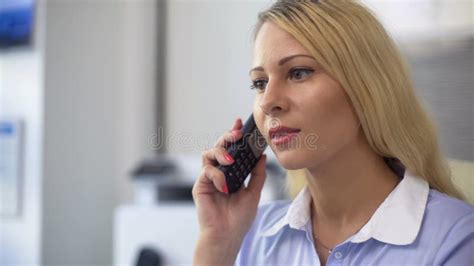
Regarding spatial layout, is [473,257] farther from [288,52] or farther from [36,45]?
[36,45]

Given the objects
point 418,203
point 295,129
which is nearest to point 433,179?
point 418,203

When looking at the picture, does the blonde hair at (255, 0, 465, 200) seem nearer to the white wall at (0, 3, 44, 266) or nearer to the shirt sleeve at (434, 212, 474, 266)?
the shirt sleeve at (434, 212, 474, 266)

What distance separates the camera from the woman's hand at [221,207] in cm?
85

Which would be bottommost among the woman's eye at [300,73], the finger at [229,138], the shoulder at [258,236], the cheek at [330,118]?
the shoulder at [258,236]

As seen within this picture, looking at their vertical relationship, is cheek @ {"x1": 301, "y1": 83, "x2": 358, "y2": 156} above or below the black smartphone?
above

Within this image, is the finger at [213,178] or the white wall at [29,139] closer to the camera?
the finger at [213,178]

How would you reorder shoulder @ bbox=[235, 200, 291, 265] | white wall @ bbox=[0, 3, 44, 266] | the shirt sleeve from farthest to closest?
white wall @ bbox=[0, 3, 44, 266], shoulder @ bbox=[235, 200, 291, 265], the shirt sleeve

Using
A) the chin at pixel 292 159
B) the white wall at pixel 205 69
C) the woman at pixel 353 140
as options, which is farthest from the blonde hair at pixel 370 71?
the white wall at pixel 205 69

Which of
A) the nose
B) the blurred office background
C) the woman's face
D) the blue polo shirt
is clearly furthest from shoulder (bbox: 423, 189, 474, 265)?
the blurred office background

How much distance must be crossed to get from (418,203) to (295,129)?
0.22 m

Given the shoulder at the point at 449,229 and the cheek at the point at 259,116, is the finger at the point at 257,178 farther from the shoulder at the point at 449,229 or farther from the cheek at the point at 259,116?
the shoulder at the point at 449,229

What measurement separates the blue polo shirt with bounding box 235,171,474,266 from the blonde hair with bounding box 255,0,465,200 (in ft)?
0.17

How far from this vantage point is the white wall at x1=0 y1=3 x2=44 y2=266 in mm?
1731

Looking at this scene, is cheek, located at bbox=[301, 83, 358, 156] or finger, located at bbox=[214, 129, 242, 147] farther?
finger, located at bbox=[214, 129, 242, 147]
